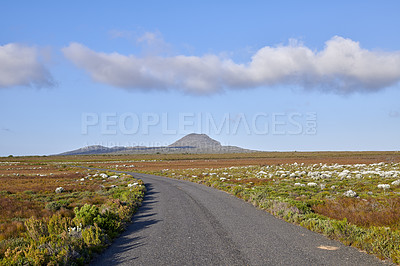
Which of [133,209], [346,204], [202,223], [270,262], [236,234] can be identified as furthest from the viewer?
[133,209]

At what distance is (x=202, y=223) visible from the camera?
1296cm

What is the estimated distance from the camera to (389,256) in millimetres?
7957

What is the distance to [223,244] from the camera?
31.7ft

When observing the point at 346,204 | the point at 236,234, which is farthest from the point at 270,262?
the point at 346,204

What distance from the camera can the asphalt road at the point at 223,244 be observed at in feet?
26.9

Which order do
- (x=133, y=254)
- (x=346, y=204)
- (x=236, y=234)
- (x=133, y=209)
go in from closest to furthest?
(x=133, y=254)
(x=236, y=234)
(x=346, y=204)
(x=133, y=209)

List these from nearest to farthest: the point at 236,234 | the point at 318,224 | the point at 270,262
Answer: the point at 270,262
the point at 236,234
the point at 318,224

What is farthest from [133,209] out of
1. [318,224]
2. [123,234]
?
[318,224]

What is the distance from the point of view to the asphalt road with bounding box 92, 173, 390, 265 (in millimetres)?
8188

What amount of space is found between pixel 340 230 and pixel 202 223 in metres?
5.84

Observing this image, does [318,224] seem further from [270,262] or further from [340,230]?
[270,262]

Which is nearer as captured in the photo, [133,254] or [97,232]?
[133,254]

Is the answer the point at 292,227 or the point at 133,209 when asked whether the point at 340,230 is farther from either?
the point at 133,209

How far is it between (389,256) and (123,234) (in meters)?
9.72
